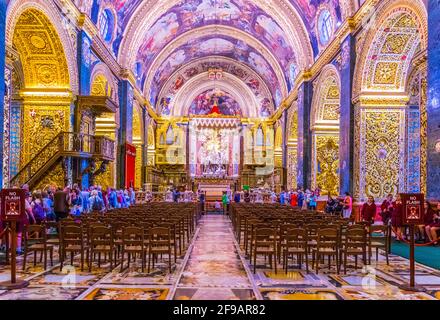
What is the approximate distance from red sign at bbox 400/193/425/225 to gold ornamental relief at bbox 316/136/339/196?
17771mm

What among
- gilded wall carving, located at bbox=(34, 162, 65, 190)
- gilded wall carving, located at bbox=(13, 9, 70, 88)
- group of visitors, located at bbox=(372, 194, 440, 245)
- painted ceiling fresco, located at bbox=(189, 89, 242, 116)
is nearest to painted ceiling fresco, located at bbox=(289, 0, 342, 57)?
group of visitors, located at bbox=(372, 194, 440, 245)

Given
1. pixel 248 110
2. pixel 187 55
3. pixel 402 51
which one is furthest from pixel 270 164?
pixel 402 51

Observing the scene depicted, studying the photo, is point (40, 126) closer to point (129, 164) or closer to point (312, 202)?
point (129, 164)

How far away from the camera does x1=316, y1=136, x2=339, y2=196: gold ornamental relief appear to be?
25594 millimetres

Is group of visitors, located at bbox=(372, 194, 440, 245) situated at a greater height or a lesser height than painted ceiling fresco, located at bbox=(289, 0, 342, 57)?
lesser

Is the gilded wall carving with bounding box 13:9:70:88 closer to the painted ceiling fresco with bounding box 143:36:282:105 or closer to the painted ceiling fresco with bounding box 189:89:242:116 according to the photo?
the painted ceiling fresco with bounding box 143:36:282:105

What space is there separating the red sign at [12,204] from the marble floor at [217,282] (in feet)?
3.69

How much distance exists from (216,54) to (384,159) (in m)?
24.5

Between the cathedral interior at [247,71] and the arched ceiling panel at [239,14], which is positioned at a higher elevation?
the arched ceiling panel at [239,14]

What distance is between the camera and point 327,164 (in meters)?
25.6

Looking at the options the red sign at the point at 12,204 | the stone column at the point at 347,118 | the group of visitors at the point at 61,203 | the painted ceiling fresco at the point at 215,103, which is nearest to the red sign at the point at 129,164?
the group of visitors at the point at 61,203

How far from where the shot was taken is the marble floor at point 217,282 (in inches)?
273

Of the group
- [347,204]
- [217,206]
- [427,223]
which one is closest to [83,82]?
[347,204]

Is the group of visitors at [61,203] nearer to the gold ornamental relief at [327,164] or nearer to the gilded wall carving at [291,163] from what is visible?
the gold ornamental relief at [327,164]
